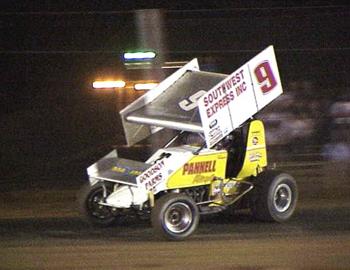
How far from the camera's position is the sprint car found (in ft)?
41.6

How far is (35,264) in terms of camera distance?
1042 cm

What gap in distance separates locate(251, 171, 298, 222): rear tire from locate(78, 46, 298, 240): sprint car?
0.01 meters

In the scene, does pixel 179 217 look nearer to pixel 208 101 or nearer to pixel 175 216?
pixel 175 216

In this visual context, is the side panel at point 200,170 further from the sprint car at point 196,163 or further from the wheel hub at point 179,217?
the wheel hub at point 179,217

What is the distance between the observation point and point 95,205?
44.4ft

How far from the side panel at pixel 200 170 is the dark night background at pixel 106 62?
4.64 m

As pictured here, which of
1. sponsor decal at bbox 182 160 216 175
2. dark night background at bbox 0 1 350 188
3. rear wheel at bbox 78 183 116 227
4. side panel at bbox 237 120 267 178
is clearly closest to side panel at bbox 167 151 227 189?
sponsor decal at bbox 182 160 216 175

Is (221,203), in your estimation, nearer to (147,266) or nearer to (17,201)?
(147,266)

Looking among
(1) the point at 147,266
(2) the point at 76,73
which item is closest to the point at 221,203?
Answer: (1) the point at 147,266

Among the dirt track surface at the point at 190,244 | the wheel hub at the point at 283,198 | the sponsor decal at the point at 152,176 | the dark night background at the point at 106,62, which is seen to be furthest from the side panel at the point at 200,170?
the dark night background at the point at 106,62

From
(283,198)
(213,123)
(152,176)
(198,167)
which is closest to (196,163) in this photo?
(198,167)

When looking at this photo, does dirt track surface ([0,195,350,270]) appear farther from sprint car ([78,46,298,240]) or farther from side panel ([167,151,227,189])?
side panel ([167,151,227,189])

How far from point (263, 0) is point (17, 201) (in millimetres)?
16158

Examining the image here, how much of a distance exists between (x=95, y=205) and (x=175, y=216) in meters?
1.49
